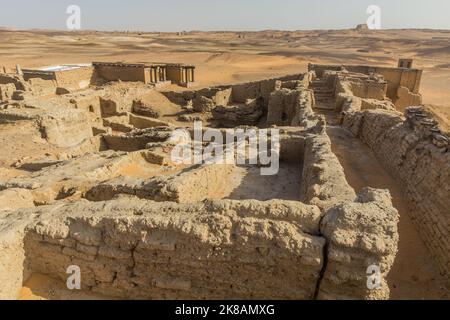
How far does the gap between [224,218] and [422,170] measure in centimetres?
556

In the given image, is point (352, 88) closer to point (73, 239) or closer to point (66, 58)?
point (73, 239)

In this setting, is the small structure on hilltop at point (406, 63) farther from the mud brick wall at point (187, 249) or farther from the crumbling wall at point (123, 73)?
the mud brick wall at point (187, 249)

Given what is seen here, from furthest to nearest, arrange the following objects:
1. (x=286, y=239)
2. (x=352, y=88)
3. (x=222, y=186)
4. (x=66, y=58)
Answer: (x=66, y=58)
(x=352, y=88)
(x=222, y=186)
(x=286, y=239)

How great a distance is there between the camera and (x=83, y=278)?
4.57 m

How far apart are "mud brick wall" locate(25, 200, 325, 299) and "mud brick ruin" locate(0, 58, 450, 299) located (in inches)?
0.6

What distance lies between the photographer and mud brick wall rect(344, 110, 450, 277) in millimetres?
6316

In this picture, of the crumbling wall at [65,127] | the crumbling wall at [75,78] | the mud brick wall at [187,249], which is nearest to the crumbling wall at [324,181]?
the mud brick wall at [187,249]

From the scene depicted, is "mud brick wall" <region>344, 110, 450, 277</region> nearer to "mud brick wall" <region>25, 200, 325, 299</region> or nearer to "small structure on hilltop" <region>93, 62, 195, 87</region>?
"mud brick wall" <region>25, 200, 325, 299</region>

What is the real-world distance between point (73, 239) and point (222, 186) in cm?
413

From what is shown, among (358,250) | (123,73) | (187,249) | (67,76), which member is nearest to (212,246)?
(187,249)

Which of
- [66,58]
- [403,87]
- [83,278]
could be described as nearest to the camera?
[83,278]

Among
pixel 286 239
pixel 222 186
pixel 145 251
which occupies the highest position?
pixel 286 239

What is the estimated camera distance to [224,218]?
4094 millimetres
